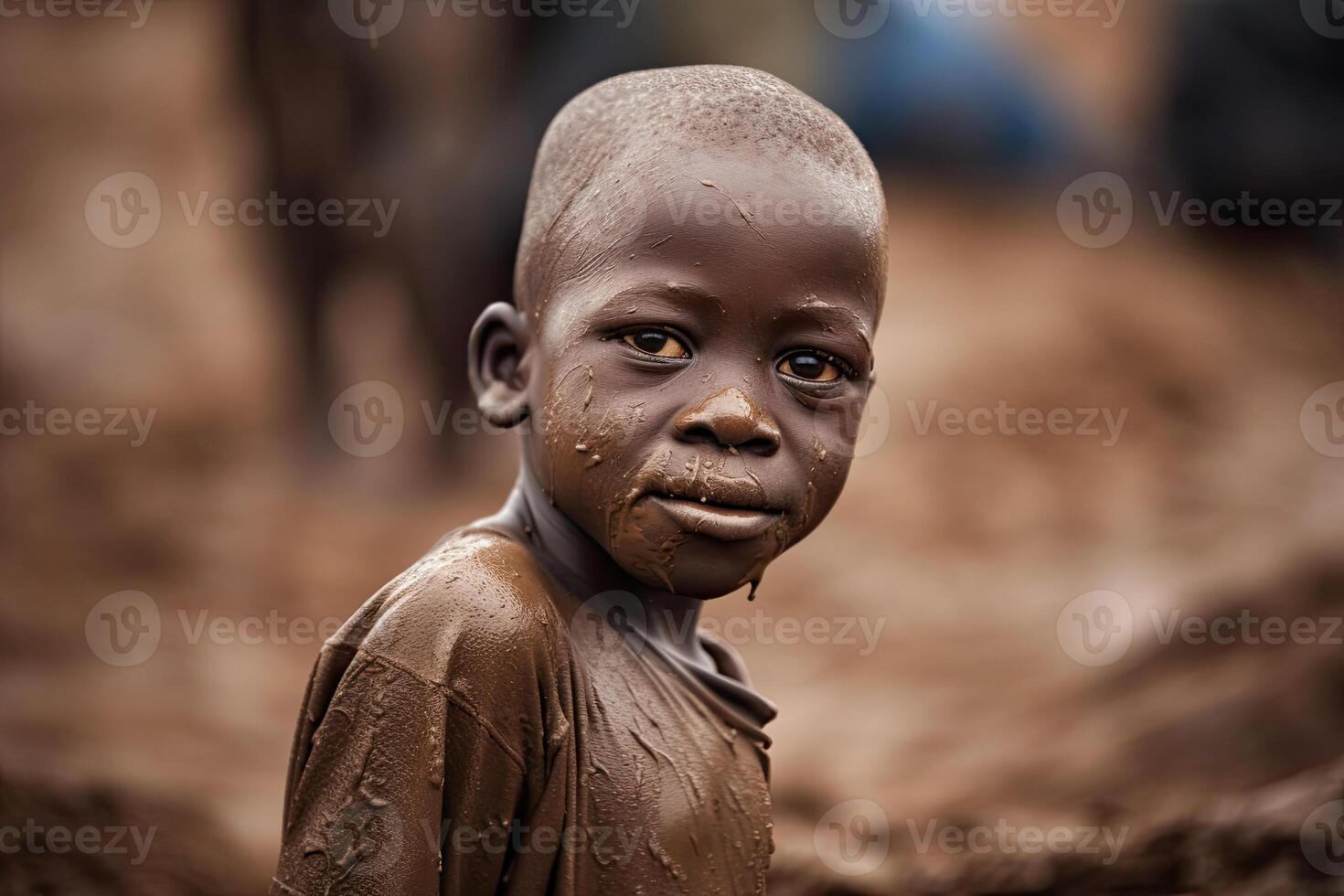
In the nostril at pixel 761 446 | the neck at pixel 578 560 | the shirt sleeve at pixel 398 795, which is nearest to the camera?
the shirt sleeve at pixel 398 795

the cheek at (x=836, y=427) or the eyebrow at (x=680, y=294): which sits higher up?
the eyebrow at (x=680, y=294)

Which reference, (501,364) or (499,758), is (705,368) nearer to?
(501,364)

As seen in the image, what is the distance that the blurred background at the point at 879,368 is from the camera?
6.10m

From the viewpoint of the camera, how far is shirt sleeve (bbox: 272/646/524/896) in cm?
169

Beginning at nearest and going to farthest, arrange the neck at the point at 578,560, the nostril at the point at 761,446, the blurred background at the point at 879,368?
the nostril at the point at 761,446 → the neck at the point at 578,560 → the blurred background at the point at 879,368

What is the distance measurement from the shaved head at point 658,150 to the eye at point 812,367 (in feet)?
0.59

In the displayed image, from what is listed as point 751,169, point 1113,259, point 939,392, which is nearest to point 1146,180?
point 1113,259

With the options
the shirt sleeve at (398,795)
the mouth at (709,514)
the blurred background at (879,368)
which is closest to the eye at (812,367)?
the mouth at (709,514)

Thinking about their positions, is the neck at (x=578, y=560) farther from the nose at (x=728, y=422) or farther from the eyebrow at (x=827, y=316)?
the eyebrow at (x=827, y=316)

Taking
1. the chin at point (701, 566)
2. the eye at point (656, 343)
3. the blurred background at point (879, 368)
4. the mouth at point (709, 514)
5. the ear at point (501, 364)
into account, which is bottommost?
the blurred background at point (879, 368)

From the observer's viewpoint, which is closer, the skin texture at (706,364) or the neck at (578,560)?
the skin texture at (706,364)

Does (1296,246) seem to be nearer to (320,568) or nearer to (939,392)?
(939,392)

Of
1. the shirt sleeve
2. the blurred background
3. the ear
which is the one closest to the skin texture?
the ear

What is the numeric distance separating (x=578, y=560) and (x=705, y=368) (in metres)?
0.41
